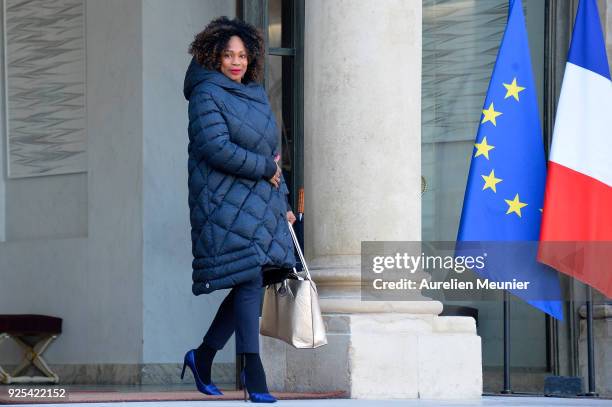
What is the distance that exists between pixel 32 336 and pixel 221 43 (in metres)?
4.69

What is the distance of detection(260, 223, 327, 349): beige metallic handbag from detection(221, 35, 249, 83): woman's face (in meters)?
1.08

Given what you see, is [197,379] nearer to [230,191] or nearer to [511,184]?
[230,191]

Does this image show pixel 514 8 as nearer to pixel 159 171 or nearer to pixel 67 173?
pixel 159 171

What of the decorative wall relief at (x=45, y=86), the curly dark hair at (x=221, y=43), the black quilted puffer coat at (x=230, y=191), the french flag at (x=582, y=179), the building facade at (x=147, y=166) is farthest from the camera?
the decorative wall relief at (x=45, y=86)

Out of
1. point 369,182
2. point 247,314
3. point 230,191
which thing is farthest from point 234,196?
point 369,182

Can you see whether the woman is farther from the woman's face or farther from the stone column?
the stone column

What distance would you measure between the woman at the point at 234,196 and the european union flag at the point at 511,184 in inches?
102

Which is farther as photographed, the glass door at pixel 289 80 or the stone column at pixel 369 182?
the glass door at pixel 289 80

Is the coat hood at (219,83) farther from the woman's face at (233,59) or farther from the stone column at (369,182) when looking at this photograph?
the stone column at (369,182)

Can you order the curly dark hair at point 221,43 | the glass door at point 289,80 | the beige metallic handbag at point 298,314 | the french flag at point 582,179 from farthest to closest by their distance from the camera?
the glass door at point 289,80
the french flag at point 582,179
the curly dark hair at point 221,43
the beige metallic handbag at point 298,314

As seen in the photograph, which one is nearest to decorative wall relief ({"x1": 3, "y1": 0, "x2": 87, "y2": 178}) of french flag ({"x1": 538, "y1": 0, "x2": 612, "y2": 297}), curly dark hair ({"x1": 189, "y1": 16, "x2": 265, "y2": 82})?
french flag ({"x1": 538, "y1": 0, "x2": 612, "y2": 297})

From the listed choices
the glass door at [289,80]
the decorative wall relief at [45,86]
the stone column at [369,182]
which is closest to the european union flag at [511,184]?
the stone column at [369,182]

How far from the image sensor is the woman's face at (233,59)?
8164 millimetres

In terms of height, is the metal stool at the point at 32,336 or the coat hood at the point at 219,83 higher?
the coat hood at the point at 219,83
